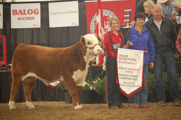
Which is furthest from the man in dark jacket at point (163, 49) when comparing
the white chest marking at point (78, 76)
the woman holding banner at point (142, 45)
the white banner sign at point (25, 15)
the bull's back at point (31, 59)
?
the white banner sign at point (25, 15)

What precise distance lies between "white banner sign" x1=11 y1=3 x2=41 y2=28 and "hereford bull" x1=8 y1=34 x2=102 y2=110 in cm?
318

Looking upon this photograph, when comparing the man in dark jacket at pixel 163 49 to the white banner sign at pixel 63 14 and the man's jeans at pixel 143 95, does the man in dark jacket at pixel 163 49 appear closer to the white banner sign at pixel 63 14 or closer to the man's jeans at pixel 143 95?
the man's jeans at pixel 143 95

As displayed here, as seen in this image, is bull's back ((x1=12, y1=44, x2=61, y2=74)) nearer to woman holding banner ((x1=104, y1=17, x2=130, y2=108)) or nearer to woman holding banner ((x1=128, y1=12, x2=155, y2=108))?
woman holding banner ((x1=104, y1=17, x2=130, y2=108))

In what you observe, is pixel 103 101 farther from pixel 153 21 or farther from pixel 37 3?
pixel 37 3

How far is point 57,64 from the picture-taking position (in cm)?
502

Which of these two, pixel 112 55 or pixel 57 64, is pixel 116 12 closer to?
pixel 112 55

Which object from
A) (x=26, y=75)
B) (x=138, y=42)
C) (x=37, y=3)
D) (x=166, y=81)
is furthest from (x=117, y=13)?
(x=26, y=75)

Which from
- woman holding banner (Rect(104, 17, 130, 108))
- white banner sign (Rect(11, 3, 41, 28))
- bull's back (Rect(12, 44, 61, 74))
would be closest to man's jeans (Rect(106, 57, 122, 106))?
woman holding banner (Rect(104, 17, 130, 108))

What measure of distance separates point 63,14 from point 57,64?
3819 millimetres

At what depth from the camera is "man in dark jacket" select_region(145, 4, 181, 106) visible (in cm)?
515

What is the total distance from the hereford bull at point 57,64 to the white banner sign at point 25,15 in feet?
10.4

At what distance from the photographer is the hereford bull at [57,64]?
4855 millimetres

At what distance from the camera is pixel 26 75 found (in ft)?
17.2

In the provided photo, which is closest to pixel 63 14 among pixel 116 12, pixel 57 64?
pixel 116 12
